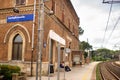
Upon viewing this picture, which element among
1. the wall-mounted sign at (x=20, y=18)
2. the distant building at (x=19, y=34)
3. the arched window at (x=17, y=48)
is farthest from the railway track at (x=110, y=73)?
the wall-mounted sign at (x=20, y=18)

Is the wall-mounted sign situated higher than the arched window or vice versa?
the wall-mounted sign

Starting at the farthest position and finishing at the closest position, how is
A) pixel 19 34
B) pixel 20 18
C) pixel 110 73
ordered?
pixel 110 73 → pixel 19 34 → pixel 20 18

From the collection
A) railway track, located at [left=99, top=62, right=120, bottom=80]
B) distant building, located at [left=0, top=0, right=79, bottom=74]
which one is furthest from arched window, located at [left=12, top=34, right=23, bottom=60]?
railway track, located at [left=99, top=62, right=120, bottom=80]

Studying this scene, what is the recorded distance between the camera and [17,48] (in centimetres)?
2194

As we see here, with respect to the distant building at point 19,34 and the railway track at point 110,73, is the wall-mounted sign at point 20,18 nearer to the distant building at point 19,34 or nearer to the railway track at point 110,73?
the distant building at point 19,34

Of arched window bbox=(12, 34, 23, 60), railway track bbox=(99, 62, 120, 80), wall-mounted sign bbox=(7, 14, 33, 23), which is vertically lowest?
railway track bbox=(99, 62, 120, 80)

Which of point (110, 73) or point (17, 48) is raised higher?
point (17, 48)

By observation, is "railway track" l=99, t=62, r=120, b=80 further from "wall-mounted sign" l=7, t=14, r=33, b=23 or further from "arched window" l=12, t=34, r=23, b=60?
"wall-mounted sign" l=7, t=14, r=33, b=23

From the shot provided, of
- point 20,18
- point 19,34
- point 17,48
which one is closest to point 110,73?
point 17,48

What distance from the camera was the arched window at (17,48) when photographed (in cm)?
2174

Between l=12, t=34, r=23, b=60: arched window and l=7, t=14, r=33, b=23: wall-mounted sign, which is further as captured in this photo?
l=12, t=34, r=23, b=60: arched window

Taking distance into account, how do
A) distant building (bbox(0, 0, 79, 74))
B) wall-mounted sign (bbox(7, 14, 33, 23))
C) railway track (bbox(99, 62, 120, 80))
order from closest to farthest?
distant building (bbox(0, 0, 79, 74)) → wall-mounted sign (bbox(7, 14, 33, 23)) → railway track (bbox(99, 62, 120, 80))

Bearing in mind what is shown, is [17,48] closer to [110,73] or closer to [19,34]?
[19,34]

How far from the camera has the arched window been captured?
21739 millimetres
